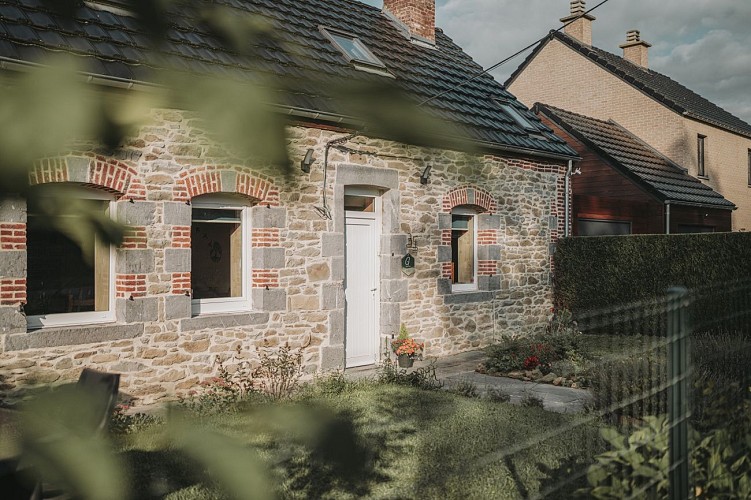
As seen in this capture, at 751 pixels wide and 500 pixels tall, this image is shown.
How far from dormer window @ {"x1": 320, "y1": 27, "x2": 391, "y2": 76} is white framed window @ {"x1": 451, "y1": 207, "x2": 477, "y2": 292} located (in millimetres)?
9131

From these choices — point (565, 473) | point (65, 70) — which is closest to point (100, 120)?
point (65, 70)

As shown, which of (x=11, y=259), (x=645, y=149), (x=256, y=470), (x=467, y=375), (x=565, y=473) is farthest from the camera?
(x=645, y=149)

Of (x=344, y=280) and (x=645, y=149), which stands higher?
(x=645, y=149)

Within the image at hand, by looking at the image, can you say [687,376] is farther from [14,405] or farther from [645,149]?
[645,149]

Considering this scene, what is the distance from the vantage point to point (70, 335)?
21.1 feet

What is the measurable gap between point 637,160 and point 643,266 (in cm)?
603

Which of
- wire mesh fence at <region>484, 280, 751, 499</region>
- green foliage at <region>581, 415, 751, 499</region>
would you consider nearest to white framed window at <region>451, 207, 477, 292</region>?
wire mesh fence at <region>484, 280, 751, 499</region>

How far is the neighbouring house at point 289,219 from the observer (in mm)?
917

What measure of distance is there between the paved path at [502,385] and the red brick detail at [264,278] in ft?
5.58

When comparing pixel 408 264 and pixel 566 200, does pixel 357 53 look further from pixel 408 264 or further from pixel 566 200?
pixel 566 200

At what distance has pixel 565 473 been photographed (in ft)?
14.9

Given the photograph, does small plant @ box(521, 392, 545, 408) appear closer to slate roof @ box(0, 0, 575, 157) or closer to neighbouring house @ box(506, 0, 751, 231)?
slate roof @ box(0, 0, 575, 157)

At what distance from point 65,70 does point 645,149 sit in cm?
1972

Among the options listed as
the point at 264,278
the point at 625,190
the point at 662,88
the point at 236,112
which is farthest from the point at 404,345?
the point at 662,88
